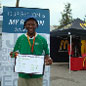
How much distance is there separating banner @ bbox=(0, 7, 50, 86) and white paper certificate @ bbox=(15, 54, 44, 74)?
1.31m

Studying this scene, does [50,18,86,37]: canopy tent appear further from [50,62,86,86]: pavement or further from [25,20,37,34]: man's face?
[25,20,37,34]: man's face

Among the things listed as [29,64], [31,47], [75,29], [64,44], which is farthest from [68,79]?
[64,44]

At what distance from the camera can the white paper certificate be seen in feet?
8.56

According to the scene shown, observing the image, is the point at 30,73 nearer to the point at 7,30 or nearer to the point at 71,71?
the point at 7,30

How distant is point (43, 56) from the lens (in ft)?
8.55

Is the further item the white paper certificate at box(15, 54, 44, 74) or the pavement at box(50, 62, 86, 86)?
the pavement at box(50, 62, 86, 86)

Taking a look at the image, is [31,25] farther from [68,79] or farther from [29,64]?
[68,79]

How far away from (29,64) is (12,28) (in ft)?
4.85

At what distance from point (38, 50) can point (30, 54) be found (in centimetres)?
14

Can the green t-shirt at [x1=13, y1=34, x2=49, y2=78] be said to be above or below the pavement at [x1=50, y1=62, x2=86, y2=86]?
above

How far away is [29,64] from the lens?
263 centimetres

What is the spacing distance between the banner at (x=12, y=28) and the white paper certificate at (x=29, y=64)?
1.31m

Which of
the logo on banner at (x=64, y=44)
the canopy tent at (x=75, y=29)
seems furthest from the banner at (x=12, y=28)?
the logo on banner at (x=64, y=44)

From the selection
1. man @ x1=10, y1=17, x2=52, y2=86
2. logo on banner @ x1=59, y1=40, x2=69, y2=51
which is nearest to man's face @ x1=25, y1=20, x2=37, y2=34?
man @ x1=10, y1=17, x2=52, y2=86
